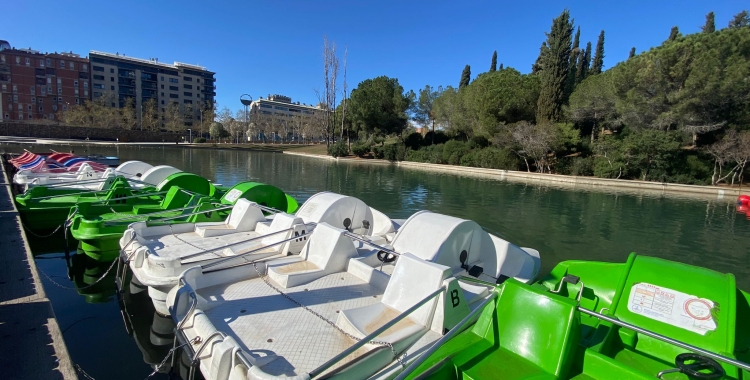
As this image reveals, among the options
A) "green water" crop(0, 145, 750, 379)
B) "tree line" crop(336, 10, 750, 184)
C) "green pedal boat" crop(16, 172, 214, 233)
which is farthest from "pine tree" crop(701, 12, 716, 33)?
"green pedal boat" crop(16, 172, 214, 233)

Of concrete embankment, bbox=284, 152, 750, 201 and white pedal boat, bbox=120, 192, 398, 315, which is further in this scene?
concrete embankment, bbox=284, 152, 750, 201

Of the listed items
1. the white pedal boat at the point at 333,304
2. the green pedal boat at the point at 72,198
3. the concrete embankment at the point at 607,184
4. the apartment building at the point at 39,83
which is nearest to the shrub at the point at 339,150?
the concrete embankment at the point at 607,184

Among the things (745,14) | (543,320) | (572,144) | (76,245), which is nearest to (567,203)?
(572,144)

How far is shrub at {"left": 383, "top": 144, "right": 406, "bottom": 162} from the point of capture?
44956 mm

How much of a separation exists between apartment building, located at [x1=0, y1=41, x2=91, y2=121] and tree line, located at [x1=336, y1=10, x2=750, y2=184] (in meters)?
80.1

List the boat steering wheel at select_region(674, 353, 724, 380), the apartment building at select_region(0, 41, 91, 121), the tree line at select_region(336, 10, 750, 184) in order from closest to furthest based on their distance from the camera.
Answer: the boat steering wheel at select_region(674, 353, 724, 380) < the tree line at select_region(336, 10, 750, 184) < the apartment building at select_region(0, 41, 91, 121)

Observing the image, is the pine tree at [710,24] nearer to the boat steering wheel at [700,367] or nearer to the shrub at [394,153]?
the shrub at [394,153]

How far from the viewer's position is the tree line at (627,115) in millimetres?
25516

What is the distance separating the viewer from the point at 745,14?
4006 cm

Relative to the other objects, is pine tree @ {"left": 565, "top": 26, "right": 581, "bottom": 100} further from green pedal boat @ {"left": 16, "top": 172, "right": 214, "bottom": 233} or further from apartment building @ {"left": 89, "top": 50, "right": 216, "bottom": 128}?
apartment building @ {"left": 89, "top": 50, "right": 216, "bottom": 128}

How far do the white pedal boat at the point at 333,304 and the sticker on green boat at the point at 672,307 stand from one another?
1.55 m

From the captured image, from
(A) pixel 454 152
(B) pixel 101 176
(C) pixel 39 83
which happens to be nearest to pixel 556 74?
(A) pixel 454 152

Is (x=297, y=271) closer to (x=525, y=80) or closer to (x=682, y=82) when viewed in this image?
(x=682, y=82)

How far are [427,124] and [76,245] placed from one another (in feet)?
180
